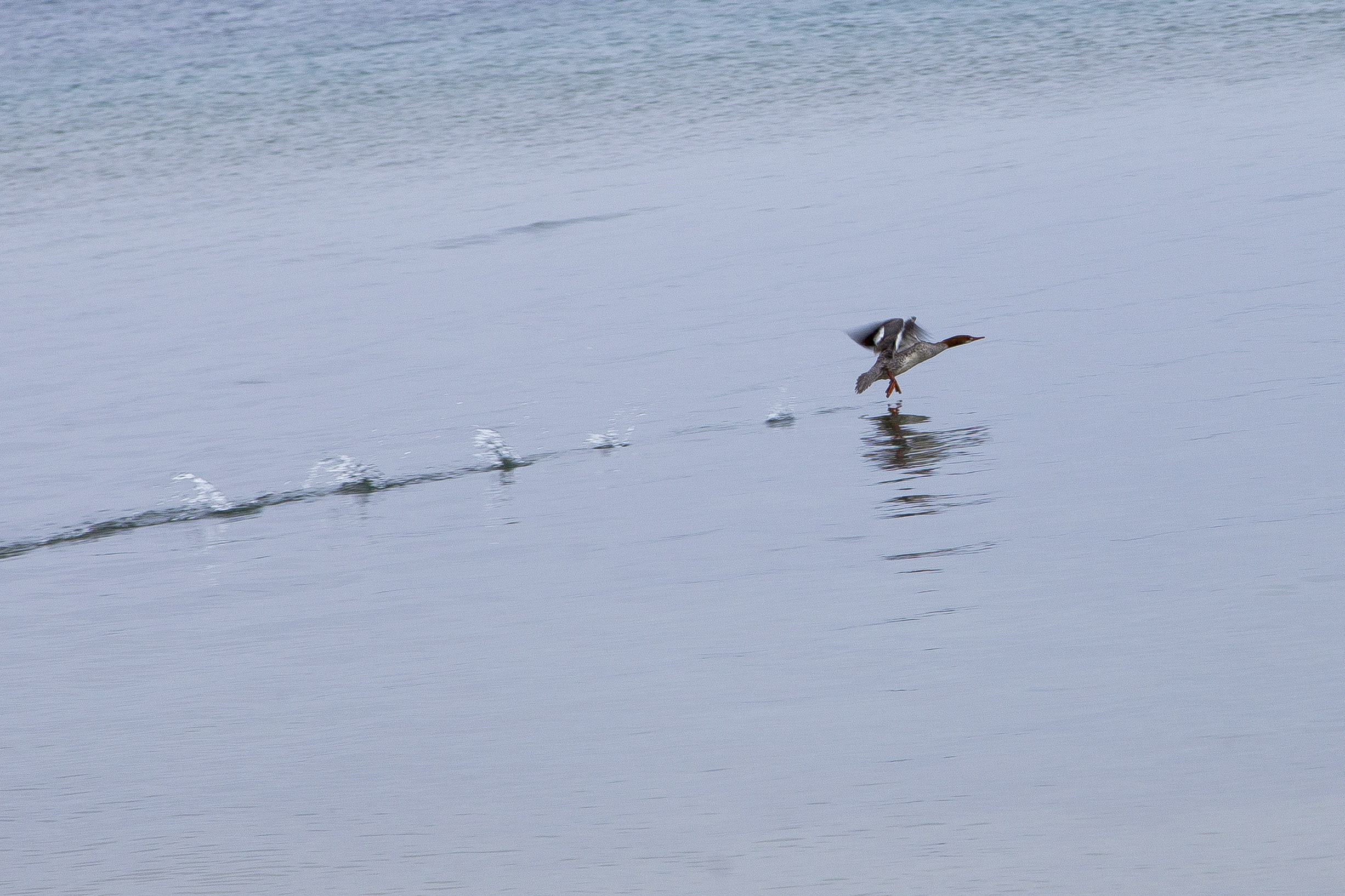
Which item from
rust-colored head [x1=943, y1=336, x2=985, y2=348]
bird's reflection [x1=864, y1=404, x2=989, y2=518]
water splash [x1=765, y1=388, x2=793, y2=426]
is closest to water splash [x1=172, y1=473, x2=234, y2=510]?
water splash [x1=765, y1=388, x2=793, y2=426]

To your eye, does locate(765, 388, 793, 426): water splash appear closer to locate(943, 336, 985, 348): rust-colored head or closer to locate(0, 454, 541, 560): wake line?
locate(943, 336, 985, 348): rust-colored head

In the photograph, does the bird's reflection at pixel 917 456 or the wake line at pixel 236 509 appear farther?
the wake line at pixel 236 509

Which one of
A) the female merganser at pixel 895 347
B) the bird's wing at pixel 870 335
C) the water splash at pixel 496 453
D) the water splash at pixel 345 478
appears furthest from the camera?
the bird's wing at pixel 870 335


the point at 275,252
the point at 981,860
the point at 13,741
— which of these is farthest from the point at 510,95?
the point at 981,860

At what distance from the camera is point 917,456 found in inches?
321

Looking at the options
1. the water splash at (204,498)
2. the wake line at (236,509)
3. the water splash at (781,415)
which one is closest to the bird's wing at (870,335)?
the water splash at (781,415)

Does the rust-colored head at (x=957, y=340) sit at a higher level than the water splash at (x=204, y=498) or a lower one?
Result: higher

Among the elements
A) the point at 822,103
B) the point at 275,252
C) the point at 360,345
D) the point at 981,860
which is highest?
the point at 822,103

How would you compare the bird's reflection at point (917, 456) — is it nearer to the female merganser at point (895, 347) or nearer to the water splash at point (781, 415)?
the female merganser at point (895, 347)

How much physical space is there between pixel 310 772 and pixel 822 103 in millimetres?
16748

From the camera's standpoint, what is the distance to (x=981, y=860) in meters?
4.38

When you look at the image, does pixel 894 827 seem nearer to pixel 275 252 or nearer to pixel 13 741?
pixel 13 741

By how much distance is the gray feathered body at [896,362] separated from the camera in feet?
30.5

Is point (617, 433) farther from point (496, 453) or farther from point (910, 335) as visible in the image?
point (910, 335)
